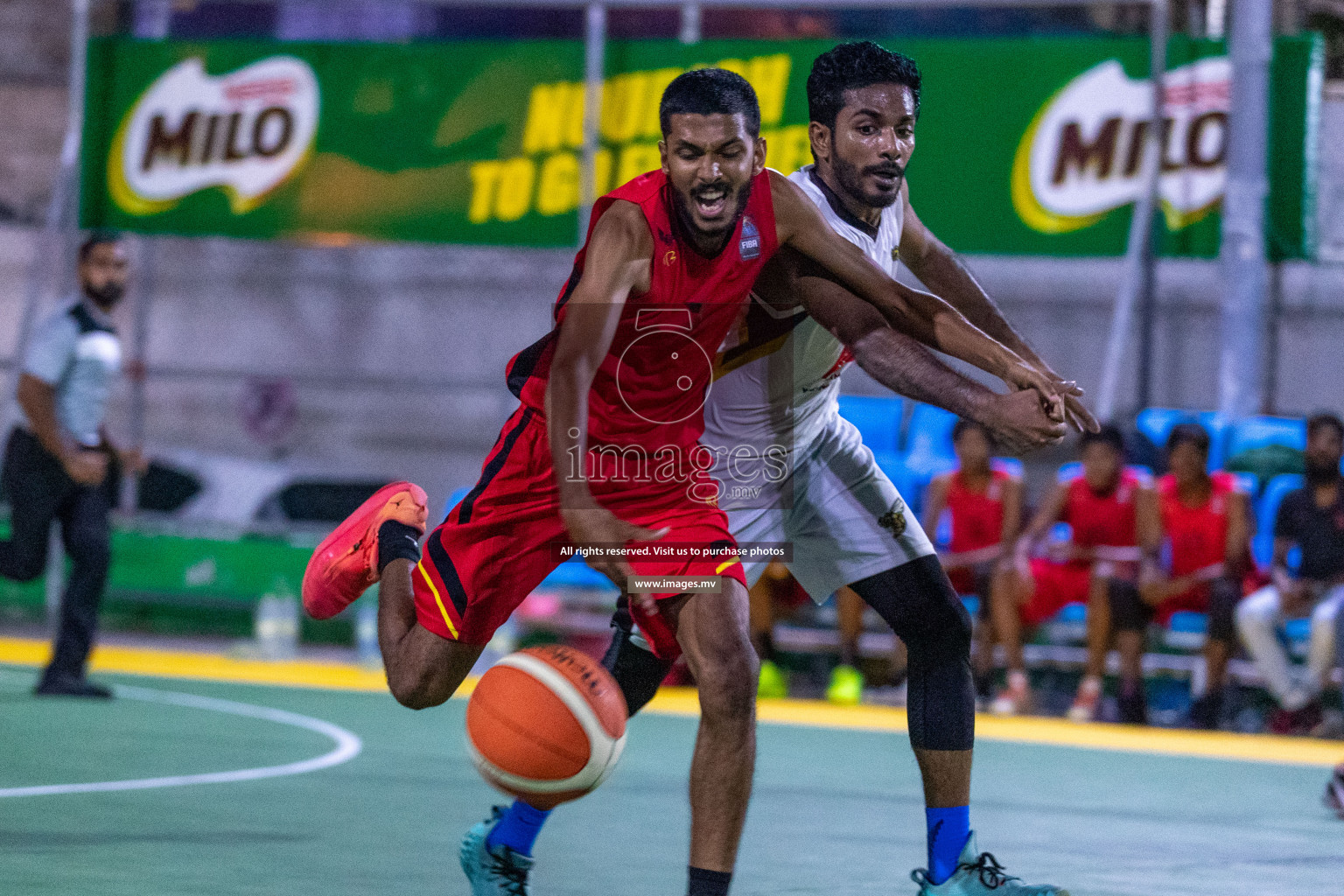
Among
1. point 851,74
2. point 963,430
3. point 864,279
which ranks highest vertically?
point 851,74

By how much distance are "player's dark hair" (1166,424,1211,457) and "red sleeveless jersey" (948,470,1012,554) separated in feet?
2.93

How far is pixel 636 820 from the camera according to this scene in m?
6.16

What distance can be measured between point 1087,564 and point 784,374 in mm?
5587

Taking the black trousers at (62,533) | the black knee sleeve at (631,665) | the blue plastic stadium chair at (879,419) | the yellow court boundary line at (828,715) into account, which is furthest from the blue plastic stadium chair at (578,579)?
the black knee sleeve at (631,665)

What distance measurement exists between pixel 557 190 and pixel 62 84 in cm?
700

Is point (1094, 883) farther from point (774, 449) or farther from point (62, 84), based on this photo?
point (62, 84)

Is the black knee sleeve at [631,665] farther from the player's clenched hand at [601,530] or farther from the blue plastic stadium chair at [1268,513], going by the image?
the blue plastic stadium chair at [1268,513]

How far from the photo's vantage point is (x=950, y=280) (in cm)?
496

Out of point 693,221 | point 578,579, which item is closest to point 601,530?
point 693,221

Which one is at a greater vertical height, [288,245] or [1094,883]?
[288,245]

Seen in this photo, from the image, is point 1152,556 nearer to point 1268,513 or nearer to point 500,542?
point 1268,513

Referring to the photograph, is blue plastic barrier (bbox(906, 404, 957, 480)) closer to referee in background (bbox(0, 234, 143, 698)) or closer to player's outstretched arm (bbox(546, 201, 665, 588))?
referee in background (bbox(0, 234, 143, 698))

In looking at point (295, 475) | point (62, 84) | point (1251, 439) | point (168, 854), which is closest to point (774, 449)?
point (168, 854)

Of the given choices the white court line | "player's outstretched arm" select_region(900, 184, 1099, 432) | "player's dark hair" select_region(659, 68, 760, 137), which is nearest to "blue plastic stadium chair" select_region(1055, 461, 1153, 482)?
the white court line
